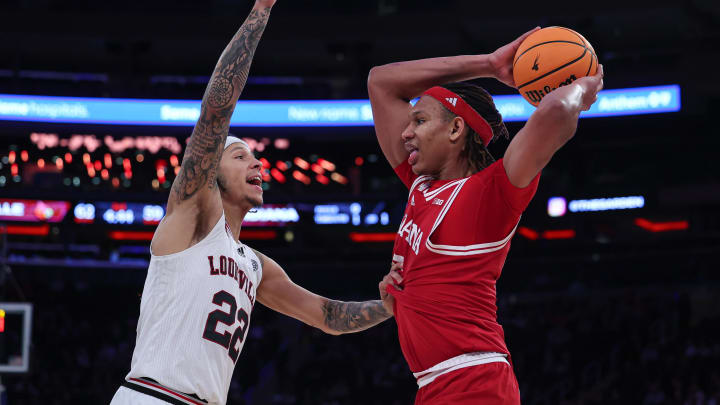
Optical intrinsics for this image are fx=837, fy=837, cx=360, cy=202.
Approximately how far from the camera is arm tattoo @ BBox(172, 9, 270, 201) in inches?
138

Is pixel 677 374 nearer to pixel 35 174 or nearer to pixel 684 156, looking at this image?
pixel 684 156

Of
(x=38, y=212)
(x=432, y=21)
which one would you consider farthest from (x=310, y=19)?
(x=38, y=212)

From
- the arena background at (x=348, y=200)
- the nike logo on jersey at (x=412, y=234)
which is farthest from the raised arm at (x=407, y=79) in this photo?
the arena background at (x=348, y=200)

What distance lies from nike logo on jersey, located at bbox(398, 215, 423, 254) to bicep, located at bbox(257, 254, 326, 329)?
1.32 m

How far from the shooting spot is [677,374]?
16.2 metres

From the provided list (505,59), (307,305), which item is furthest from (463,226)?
(307,305)

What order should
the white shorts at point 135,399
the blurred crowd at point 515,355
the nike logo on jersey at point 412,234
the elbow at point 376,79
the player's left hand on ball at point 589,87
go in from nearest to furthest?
the player's left hand on ball at point 589,87 < the nike logo on jersey at point 412,234 < the white shorts at point 135,399 < the elbow at point 376,79 < the blurred crowd at point 515,355

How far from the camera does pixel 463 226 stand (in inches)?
120

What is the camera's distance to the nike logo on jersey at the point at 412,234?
3180 mm

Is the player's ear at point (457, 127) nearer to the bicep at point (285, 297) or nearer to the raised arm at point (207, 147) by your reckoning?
the raised arm at point (207, 147)

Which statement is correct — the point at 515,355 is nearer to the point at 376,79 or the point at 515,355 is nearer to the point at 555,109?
the point at 376,79

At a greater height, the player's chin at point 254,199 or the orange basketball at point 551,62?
the orange basketball at point 551,62

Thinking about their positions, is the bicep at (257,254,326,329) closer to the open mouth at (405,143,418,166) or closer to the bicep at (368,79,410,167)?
the bicep at (368,79,410,167)

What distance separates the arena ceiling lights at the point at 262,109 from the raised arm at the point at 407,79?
1172 centimetres
